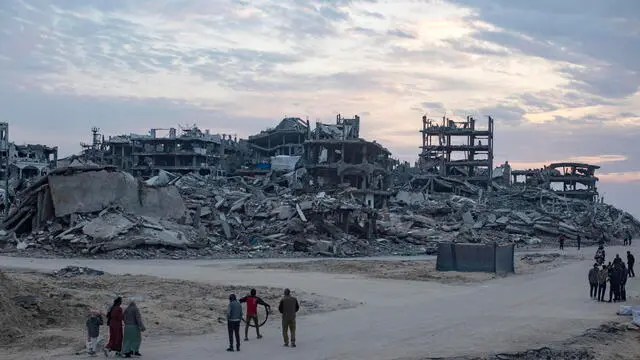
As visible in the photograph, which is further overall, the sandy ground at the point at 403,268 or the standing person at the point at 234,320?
the sandy ground at the point at 403,268

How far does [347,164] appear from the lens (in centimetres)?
7988

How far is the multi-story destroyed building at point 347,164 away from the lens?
7969 cm

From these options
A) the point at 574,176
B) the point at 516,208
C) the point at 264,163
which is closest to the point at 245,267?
the point at 516,208

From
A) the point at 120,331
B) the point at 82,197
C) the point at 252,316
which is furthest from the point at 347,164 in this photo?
the point at 120,331

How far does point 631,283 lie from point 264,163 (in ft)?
255

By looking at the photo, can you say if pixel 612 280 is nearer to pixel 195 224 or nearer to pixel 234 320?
pixel 234 320

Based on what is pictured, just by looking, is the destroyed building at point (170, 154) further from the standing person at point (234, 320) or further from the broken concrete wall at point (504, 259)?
the standing person at point (234, 320)

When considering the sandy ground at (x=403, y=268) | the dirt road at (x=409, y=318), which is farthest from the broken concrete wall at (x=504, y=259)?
the dirt road at (x=409, y=318)

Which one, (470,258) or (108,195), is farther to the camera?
→ (108,195)

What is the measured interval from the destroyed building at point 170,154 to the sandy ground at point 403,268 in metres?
68.5

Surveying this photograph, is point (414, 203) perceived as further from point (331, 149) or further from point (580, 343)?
point (580, 343)

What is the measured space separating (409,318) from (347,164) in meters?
59.5

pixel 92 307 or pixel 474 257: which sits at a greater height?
pixel 474 257

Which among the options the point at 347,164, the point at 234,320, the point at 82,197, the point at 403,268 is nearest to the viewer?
the point at 234,320
